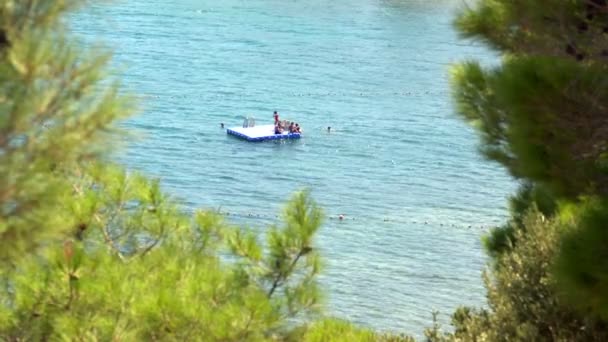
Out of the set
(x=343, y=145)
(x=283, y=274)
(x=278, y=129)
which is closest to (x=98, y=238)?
(x=283, y=274)

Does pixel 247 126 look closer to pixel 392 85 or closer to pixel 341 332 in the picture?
pixel 392 85

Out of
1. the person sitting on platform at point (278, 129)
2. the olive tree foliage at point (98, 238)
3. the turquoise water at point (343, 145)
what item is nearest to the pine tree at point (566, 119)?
the olive tree foliage at point (98, 238)

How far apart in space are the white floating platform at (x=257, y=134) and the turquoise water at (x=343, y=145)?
0.54 feet

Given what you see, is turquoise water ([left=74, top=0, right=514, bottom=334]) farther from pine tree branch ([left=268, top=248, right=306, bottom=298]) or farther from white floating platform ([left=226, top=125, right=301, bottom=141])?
pine tree branch ([left=268, top=248, right=306, bottom=298])

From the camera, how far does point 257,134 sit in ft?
63.2

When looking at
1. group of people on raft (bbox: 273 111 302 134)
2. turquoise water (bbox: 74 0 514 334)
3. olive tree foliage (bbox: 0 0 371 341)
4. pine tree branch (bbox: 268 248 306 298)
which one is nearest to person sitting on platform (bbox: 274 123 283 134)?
group of people on raft (bbox: 273 111 302 134)

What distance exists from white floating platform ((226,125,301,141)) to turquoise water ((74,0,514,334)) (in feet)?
0.54

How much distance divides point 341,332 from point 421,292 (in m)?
9.01

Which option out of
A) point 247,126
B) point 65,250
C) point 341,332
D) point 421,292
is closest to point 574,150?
point 341,332

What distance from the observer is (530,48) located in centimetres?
384

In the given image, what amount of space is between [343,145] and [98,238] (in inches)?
597

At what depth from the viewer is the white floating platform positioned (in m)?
19.0

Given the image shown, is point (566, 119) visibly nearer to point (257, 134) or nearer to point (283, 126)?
point (283, 126)

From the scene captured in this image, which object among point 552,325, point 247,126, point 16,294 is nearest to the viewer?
point 16,294
